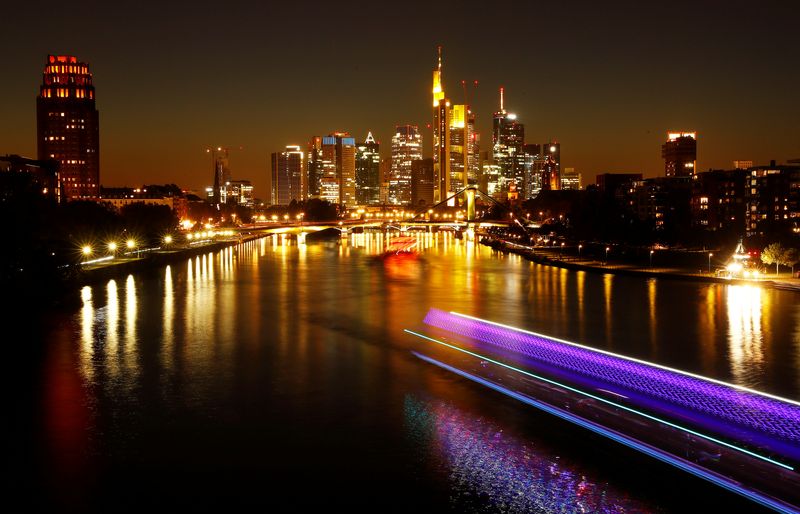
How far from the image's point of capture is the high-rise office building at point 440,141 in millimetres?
159750

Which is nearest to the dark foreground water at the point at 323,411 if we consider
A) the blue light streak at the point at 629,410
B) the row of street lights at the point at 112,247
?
the blue light streak at the point at 629,410

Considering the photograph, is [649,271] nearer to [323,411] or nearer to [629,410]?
[629,410]

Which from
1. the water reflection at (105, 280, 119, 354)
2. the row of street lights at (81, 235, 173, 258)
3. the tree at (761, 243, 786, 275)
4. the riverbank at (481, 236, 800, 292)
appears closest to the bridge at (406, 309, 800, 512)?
the water reflection at (105, 280, 119, 354)

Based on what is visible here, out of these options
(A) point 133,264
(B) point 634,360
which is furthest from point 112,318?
(A) point 133,264

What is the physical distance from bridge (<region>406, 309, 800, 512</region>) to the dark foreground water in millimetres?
365

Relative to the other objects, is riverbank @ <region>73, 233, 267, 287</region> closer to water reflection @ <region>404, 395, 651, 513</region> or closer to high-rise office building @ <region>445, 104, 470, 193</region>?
water reflection @ <region>404, 395, 651, 513</region>

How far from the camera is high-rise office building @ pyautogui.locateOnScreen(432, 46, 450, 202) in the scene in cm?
15975

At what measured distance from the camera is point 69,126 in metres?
105

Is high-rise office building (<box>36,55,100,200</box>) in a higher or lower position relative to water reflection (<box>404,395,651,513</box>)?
higher

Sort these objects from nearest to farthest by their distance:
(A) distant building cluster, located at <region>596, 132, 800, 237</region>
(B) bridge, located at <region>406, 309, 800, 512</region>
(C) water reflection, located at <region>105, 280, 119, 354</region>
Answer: (B) bridge, located at <region>406, 309, 800, 512</region>, (C) water reflection, located at <region>105, 280, 119, 354</region>, (A) distant building cluster, located at <region>596, 132, 800, 237</region>

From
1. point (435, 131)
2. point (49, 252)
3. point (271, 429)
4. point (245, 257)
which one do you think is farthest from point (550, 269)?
point (435, 131)

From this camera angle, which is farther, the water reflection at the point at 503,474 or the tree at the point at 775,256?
the tree at the point at 775,256

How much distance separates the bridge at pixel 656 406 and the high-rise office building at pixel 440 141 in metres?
144

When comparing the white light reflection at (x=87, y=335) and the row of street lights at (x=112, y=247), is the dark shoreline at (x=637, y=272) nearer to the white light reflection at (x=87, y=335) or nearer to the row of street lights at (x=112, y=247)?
the white light reflection at (x=87, y=335)
